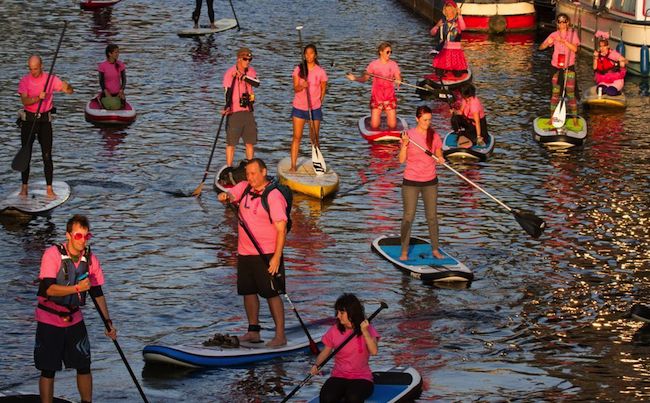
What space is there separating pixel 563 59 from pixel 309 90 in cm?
654

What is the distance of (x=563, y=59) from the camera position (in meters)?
27.5

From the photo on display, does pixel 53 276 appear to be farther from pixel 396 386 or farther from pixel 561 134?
pixel 561 134

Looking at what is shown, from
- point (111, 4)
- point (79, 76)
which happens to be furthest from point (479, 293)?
point (111, 4)

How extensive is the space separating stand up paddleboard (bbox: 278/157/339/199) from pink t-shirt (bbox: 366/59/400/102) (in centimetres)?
345

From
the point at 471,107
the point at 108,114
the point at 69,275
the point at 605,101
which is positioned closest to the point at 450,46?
the point at 605,101

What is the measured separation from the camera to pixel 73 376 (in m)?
15.0

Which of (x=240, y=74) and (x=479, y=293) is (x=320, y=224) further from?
(x=479, y=293)

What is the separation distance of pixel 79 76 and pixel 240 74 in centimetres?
1374

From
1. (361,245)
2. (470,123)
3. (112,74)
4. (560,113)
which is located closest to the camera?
(361,245)

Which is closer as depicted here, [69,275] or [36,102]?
[69,275]

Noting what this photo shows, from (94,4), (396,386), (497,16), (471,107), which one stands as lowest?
(94,4)

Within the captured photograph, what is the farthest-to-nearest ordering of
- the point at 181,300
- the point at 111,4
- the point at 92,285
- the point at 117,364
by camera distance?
the point at 111,4, the point at 181,300, the point at 117,364, the point at 92,285

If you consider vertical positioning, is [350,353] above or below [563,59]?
above

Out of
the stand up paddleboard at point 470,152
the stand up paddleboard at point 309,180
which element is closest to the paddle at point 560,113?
the stand up paddleboard at point 470,152
